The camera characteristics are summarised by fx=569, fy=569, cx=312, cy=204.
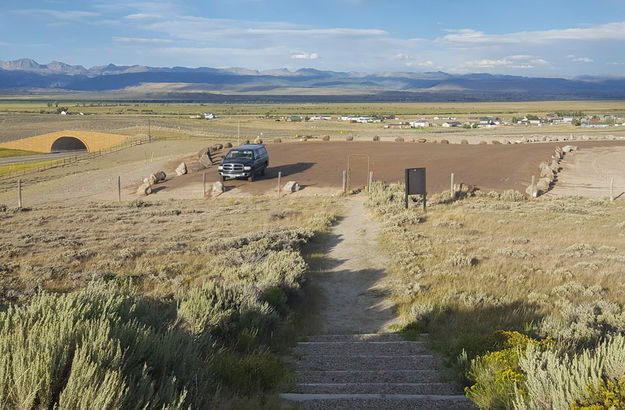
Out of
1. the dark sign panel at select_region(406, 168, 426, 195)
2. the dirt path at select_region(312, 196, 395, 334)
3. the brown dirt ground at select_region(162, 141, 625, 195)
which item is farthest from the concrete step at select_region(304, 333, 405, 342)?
the brown dirt ground at select_region(162, 141, 625, 195)

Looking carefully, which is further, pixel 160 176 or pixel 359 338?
pixel 160 176

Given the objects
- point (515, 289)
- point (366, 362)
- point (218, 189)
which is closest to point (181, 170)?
point (218, 189)

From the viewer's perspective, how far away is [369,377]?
7078 millimetres

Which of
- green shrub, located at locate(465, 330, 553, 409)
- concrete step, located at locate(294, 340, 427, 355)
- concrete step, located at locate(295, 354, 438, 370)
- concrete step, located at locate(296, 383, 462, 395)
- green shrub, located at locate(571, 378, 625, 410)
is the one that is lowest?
concrete step, located at locate(294, 340, 427, 355)

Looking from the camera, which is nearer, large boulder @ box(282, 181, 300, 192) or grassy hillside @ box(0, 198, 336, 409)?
grassy hillside @ box(0, 198, 336, 409)

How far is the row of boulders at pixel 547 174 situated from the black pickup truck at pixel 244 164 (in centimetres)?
1591

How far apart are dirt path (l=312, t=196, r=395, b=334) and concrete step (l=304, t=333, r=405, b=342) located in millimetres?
731

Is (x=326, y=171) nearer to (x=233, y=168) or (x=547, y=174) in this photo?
(x=233, y=168)

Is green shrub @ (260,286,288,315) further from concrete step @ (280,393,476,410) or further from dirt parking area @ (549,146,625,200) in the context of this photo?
dirt parking area @ (549,146,625,200)

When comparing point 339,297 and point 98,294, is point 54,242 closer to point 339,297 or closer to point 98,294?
point 339,297

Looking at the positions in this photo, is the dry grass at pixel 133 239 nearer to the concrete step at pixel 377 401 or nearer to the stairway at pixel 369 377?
the stairway at pixel 369 377

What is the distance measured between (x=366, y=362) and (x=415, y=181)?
1682 cm

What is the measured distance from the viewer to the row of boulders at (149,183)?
35.4m

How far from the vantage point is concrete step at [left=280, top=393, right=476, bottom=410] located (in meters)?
5.92
